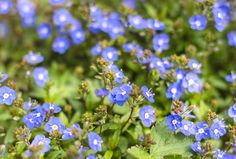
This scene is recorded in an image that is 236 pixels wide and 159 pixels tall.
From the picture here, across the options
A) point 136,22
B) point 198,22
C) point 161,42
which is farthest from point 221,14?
point 136,22

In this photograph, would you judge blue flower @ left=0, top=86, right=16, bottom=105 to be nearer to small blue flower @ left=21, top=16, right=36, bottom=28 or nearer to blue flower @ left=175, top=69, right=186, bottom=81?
blue flower @ left=175, top=69, right=186, bottom=81

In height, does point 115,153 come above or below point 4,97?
below

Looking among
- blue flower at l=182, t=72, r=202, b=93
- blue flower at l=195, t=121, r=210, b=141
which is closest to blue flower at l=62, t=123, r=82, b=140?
blue flower at l=195, t=121, r=210, b=141

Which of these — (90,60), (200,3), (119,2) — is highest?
(200,3)

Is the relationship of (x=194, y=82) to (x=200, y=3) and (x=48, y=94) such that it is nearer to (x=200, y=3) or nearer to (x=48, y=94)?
(x=200, y=3)

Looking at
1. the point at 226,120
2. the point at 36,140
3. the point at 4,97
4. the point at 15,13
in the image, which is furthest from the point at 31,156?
the point at 15,13

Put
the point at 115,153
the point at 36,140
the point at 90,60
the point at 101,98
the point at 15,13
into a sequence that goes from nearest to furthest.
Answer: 1. the point at 36,140
2. the point at 115,153
3. the point at 101,98
4. the point at 90,60
5. the point at 15,13
